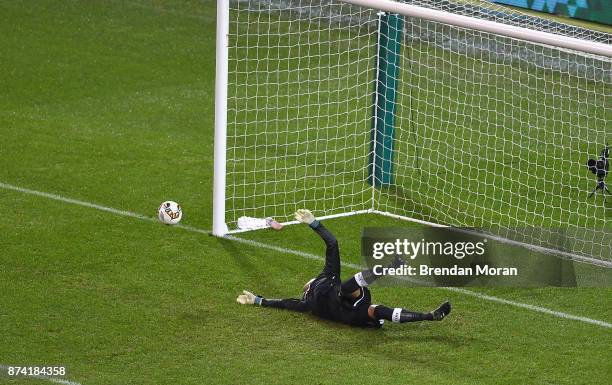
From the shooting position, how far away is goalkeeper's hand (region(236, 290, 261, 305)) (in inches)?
477

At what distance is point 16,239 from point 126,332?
2819 millimetres

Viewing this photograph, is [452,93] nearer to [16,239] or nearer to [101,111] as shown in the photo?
[101,111]

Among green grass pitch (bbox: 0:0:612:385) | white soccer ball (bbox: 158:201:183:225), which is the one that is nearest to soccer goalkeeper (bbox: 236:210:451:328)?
green grass pitch (bbox: 0:0:612:385)

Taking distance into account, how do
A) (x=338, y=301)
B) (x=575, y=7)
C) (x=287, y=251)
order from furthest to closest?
(x=575, y=7) → (x=287, y=251) → (x=338, y=301)

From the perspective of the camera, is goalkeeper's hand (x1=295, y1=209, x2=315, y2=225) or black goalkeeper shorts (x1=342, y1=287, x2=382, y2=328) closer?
black goalkeeper shorts (x1=342, y1=287, x2=382, y2=328)

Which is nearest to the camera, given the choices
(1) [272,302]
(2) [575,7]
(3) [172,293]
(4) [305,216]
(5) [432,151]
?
(1) [272,302]

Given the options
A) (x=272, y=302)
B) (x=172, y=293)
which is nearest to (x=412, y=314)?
(x=272, y=302)

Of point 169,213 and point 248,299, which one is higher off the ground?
point 169,213

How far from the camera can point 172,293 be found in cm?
1237

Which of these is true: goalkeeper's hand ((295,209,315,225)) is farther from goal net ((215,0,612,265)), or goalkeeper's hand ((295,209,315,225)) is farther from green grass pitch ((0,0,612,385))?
goal net ((215,0,612,265))

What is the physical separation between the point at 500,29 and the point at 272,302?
3.63 metres

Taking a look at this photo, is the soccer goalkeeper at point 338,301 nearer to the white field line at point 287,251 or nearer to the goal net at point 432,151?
the white field line at point 287,251

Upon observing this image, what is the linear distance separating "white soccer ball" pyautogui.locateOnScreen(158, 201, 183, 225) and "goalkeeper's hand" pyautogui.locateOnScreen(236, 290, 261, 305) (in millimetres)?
2161

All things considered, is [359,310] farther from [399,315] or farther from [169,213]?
[169,213]
